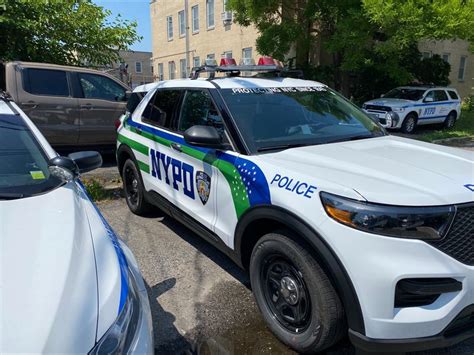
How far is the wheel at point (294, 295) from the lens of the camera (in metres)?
2.33

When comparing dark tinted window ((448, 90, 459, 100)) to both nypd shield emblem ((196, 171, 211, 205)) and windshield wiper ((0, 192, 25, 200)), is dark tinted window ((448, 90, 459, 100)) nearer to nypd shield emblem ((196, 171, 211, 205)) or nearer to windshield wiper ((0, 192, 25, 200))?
nypd shield emblem ((196, 171, 211, 205))

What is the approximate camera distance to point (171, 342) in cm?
278

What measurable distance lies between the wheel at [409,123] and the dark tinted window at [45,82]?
10.9 m

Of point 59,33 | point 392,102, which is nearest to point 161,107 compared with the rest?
point 59,33

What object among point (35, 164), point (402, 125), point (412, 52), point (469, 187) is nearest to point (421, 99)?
point (402, 125)

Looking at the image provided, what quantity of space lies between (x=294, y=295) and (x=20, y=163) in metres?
2.01

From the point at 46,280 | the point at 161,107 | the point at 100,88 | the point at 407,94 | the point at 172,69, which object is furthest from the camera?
the point at 172,69

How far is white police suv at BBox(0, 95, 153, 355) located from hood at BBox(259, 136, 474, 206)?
1216mm

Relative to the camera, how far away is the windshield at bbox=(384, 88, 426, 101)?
14645mm

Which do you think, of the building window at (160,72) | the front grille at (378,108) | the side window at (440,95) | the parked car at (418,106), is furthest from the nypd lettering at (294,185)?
the building window at (160,72)

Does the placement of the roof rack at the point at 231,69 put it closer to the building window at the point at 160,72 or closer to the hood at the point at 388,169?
the hood at the point at 388,169

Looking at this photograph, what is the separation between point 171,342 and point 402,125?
1290cm

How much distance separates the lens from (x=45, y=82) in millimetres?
7270

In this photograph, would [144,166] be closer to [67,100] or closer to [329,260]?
[329,260]
